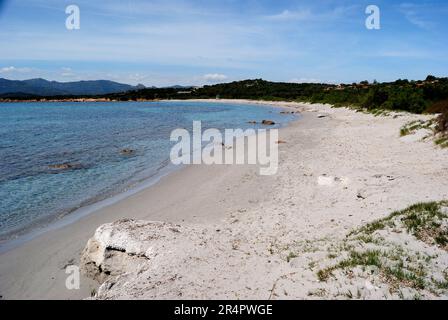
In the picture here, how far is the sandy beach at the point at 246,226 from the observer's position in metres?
6.18

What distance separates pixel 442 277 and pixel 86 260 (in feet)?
23.7

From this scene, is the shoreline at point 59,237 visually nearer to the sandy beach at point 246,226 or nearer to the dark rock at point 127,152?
the sandy beach at point 246,226

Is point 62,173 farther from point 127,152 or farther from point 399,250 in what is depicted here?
point 399,250

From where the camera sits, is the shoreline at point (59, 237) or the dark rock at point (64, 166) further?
the dark rock at point (64, 166)

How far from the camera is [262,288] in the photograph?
5.88 m

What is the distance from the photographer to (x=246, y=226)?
31.8 feet

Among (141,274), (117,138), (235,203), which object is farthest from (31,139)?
(141,274)

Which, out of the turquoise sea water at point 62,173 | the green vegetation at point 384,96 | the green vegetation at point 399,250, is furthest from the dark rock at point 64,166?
the green vegetation at point 384,96

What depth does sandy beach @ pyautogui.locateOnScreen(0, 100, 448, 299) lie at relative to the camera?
618 centimetres
